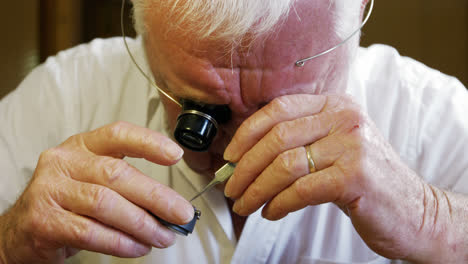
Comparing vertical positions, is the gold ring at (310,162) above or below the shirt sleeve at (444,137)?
above

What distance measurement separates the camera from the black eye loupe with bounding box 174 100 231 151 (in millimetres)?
821

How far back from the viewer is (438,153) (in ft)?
→ 3.81

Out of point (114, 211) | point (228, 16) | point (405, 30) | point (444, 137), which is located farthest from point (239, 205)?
point (405, 30)

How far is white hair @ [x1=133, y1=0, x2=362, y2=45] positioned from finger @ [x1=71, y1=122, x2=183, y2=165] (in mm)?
193

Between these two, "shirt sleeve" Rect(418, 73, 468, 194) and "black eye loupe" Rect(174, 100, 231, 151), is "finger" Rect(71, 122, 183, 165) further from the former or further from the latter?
"shirt sleeve" Rect(418, 73, 468, 194)

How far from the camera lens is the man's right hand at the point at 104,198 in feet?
2.50

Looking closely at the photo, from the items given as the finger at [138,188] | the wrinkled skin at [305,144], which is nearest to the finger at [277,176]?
the wrinkled skin at [305,144]

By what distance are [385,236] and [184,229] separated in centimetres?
35

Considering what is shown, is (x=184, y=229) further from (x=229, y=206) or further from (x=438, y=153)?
(x=438, y=153)

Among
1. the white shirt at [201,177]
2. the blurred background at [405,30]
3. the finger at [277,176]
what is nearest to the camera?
the finger at [277,176]

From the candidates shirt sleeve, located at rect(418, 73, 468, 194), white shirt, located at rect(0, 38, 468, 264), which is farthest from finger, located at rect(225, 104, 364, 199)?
shirt sleeve, located at rect(418, 73, 468, 194)

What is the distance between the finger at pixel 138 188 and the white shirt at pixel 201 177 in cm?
34

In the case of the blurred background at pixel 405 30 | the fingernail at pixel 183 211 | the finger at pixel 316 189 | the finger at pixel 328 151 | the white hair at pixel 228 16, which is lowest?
the blurred background at pixel 405 30

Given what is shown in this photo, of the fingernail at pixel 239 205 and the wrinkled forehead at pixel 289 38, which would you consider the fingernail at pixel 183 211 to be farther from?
the wrinkled forehead at pixel 289 38
